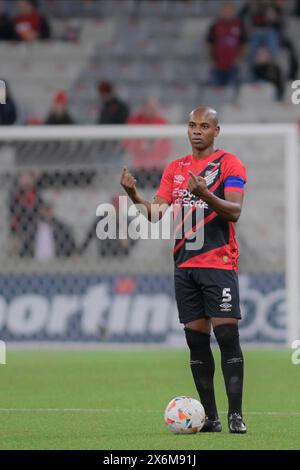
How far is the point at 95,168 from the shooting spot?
16438mm

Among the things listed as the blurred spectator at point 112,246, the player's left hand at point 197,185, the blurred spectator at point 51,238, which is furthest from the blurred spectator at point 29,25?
the player's left hand at point 197,185

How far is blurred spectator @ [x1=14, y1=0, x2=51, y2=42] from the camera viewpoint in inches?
874

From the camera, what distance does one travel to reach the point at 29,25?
22281 mm

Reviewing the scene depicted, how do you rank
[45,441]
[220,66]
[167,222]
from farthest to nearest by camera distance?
[220,66] → [167,222] → [45,441]

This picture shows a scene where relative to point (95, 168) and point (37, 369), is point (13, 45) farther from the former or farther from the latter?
point (37, 369)

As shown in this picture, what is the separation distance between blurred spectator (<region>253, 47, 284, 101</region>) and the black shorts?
43.2ft

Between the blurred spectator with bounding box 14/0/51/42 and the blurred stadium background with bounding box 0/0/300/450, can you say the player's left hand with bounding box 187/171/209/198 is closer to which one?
the blurred stadium background with bounding box 0/0/300/450

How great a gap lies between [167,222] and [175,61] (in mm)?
11046

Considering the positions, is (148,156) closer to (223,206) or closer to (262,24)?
(262,24)

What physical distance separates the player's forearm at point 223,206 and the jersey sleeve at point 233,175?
5.7 inches

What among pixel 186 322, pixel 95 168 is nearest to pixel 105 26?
pixel 95 168

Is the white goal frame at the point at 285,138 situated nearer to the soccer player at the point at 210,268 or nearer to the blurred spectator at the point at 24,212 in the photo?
the blurred spectator at the point at 24,212

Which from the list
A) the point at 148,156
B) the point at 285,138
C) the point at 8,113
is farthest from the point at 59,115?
the point at 285,138

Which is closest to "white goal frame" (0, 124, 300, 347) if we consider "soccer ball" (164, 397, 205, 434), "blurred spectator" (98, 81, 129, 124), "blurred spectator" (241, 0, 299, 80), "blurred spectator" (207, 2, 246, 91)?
"blurred spectator" (98, 81, 129, 124)
